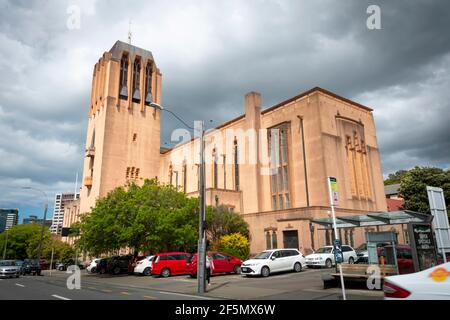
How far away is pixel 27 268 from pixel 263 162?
1123 inches

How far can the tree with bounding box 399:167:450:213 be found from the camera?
134 ft

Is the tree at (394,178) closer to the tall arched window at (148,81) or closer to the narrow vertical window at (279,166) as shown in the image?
the narrow vertical window at (279,166)

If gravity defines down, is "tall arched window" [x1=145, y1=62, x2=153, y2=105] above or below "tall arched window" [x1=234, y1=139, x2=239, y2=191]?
above

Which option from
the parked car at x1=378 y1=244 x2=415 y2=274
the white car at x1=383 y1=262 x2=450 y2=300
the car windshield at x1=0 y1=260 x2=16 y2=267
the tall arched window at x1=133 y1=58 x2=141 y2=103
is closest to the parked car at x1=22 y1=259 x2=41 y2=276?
the car windshield at x1=0 y1=260 x2=16 y2=267

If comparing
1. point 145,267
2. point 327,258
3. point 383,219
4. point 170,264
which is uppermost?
point 383,219

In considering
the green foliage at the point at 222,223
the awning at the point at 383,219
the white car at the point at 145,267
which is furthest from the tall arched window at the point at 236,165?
the awning at the point at 383,219

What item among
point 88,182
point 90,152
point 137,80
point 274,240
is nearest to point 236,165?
point 274,240

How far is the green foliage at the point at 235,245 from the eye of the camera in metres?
29.8

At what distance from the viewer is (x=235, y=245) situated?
1188 inches

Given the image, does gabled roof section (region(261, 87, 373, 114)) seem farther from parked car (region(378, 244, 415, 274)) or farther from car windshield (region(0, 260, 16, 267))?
car windshield (region(0, 260, 16, 267))

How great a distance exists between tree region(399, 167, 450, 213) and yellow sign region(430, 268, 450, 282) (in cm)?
4165

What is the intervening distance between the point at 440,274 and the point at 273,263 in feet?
55.3

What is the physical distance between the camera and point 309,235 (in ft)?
96.1

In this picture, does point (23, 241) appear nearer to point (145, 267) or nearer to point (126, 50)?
point (126, 50)
